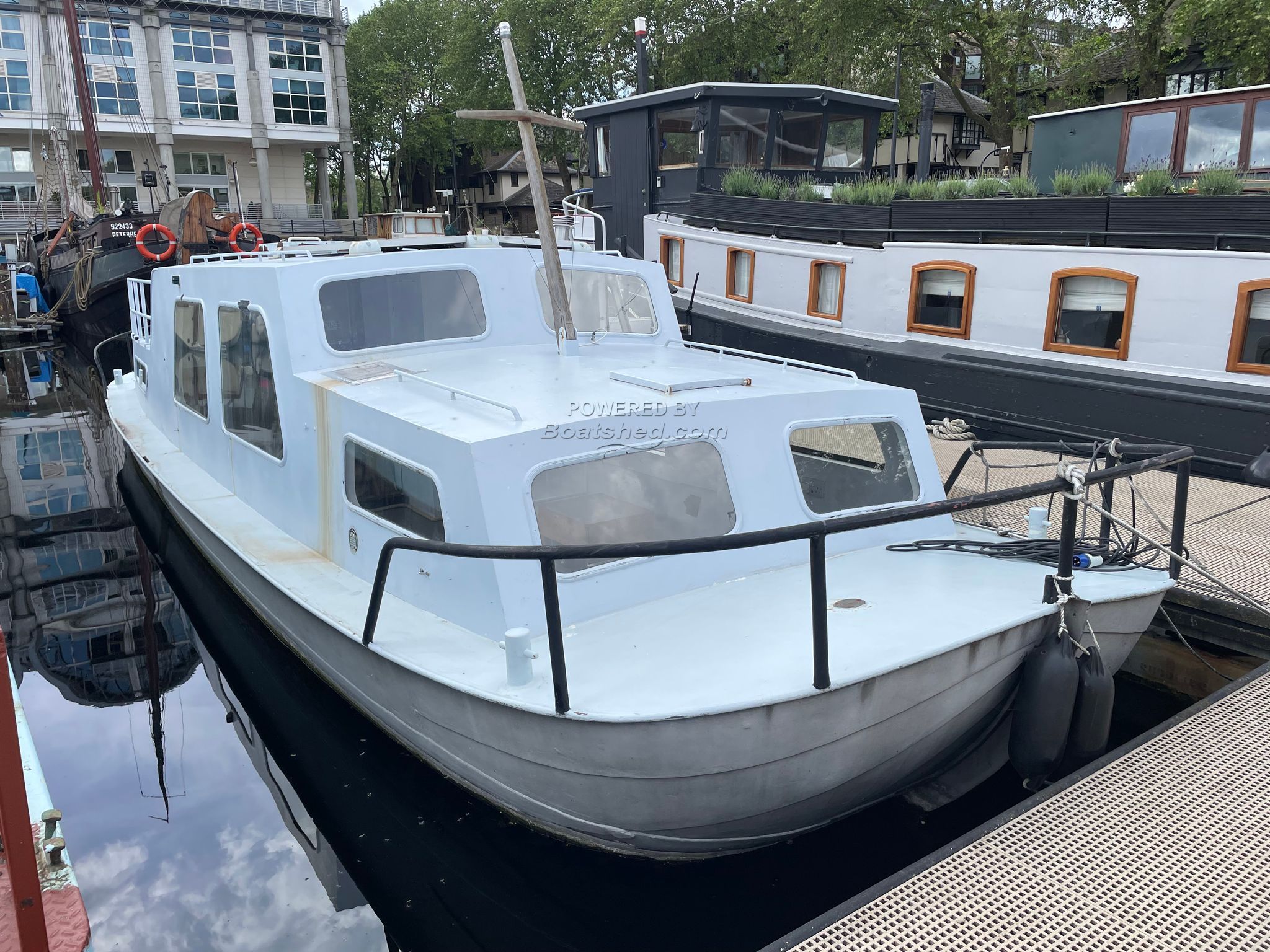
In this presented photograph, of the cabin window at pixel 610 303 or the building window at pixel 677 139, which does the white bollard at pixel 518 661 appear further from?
the building window at pixel 677 139

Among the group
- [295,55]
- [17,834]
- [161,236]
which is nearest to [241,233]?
[161,236]

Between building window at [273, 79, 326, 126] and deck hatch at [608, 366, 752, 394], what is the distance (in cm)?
4539

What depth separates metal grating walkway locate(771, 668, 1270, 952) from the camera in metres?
3.00

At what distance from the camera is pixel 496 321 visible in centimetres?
623

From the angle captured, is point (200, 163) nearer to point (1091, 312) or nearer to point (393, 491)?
point (1091, 312)

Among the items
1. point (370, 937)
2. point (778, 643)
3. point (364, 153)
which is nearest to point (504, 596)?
point (778, 643)

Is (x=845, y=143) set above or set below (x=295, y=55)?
below

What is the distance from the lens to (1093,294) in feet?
31.3

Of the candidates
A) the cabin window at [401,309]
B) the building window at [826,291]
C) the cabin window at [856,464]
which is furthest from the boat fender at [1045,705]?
the building window at [826,291]

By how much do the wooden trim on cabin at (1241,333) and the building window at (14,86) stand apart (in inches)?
1749

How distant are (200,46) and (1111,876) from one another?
48523mm

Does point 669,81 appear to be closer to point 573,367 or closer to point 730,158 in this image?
point 730,158

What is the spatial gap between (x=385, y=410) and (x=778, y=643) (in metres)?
A: 2.26

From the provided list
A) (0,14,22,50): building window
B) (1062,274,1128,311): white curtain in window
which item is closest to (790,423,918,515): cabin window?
(1062,274,1128,311): white curtain in window
